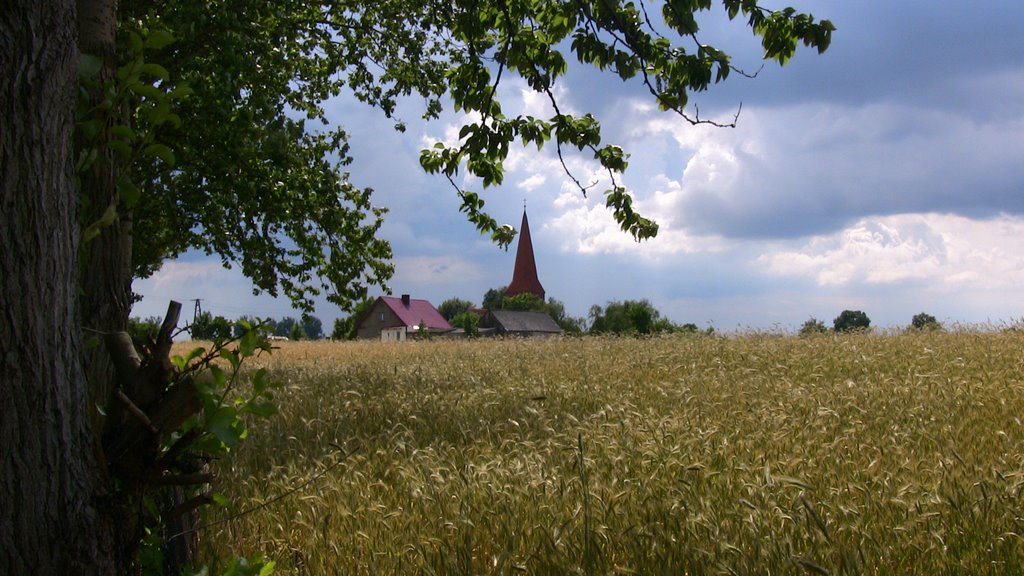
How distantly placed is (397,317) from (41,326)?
7377cm

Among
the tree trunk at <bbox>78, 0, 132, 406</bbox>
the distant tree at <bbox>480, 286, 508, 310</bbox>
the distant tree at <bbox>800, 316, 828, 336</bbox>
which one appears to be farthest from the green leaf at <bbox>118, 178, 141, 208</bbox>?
the distant tree at <bbox>480, 286, 508, 310</bbox>

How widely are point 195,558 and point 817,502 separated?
2848 millimetres

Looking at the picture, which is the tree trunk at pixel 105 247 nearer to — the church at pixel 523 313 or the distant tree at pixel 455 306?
the church at pixel 523 313

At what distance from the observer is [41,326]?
2.26m

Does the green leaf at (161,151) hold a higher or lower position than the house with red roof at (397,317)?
lower

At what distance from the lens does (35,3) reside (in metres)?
2.35

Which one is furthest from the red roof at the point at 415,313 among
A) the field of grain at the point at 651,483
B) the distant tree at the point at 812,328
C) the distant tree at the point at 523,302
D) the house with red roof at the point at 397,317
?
the field of grain at the point at 651,483

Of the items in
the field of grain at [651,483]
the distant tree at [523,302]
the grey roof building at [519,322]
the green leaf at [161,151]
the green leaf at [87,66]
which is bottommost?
the field of grain at [651,483]

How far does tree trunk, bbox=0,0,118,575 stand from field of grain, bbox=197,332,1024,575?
1.43 m

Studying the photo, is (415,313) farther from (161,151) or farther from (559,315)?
(161,151)

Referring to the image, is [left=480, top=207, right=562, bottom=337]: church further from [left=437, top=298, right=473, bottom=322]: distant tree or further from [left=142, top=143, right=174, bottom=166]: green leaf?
[left=142, top=143, right=174, bottom=166]: green leaf

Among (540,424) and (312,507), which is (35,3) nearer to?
(312,507)

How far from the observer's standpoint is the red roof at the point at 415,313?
246 ft

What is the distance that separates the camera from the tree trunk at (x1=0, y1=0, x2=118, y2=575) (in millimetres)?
2221
